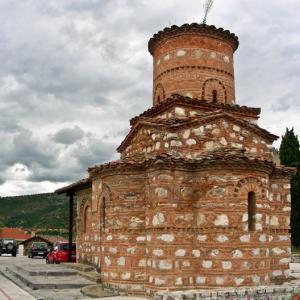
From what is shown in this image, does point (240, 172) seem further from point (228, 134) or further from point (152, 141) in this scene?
point (152, 141)

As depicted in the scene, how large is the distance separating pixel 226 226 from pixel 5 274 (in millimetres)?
10277

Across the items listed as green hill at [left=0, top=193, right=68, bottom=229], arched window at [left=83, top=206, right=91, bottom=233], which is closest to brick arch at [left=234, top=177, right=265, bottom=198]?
arched window at [left=83, top=206, right=91, bottom=233]

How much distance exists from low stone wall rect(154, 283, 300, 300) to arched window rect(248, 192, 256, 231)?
1913 mm

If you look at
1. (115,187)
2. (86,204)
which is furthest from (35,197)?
(115,187)

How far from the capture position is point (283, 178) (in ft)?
47.2

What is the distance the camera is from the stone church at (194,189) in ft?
38.4

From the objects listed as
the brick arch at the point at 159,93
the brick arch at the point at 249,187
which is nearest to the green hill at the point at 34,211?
the brick arch at the point at 159,93

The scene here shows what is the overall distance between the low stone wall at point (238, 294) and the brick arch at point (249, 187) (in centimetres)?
255

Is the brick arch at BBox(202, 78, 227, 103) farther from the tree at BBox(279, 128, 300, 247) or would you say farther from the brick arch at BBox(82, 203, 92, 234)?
the tree at BBox(279, 128, 300, 247)

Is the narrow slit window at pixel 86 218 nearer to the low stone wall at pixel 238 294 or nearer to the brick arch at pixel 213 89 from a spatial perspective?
the brick arch at pixel 213 89

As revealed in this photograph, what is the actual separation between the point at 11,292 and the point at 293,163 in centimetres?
2203

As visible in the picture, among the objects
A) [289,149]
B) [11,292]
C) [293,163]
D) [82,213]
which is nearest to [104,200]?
[11,292]

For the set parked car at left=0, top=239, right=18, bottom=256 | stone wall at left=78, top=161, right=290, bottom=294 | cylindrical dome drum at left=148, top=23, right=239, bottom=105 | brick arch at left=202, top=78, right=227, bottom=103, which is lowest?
parked car at left=0, top=239, right=18, bottom=256

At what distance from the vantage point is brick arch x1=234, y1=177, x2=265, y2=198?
11824 millimetres
